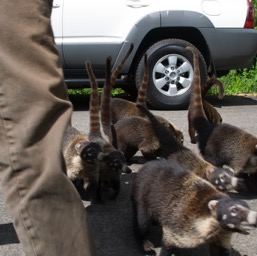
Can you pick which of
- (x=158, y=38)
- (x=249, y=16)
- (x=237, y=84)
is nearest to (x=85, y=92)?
(x=158, y=38)

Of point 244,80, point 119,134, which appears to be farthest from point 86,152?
point 244,80

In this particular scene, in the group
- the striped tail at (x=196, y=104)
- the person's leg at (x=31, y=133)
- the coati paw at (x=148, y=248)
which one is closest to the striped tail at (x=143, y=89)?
the striped tail at (x=196, y=104)

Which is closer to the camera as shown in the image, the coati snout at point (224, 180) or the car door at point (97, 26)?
the coati snout at point (224, 180)

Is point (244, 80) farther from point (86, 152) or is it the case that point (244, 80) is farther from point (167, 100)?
point (86, 152)

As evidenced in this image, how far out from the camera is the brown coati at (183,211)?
266cm

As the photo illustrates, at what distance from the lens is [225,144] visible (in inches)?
178

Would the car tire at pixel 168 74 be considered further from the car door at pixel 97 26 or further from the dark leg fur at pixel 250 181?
the dark leg fur at pixel 250 181

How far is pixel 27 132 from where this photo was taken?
1.67 meters

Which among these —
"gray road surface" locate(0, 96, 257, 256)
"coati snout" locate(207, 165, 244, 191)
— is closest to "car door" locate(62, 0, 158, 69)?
"gray road surface" locate(0, 96, 257, 256)

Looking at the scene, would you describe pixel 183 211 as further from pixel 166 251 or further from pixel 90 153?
pixel 90 153

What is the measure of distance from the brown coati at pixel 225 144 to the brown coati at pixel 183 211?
1144 millimetres

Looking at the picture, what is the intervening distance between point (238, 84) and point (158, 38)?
7.23 feet

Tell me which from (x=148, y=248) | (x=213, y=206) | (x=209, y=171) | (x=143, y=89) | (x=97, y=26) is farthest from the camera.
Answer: (x=97, y=26)

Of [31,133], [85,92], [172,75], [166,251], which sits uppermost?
[31,133]
